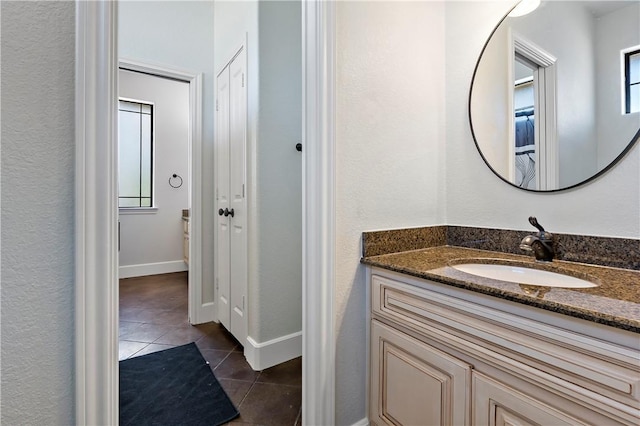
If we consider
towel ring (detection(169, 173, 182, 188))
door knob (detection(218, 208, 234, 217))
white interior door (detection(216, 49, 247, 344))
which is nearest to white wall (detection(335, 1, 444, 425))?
white interior door (detection(216, 49, 247, 344))

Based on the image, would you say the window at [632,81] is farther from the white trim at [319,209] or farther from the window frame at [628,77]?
the white trim at [319,209]

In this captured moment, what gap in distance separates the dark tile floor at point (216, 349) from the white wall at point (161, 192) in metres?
0.67

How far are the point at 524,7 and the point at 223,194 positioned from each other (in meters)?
2.14

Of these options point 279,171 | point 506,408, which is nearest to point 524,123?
point 506,408

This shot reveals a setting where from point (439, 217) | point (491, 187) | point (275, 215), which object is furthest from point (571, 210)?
point (275, 215)

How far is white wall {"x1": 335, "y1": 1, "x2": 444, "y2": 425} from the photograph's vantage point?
121 centimetres

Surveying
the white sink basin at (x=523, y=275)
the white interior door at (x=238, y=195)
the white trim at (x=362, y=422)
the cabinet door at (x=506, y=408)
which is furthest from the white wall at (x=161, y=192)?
the cabinet door at (x=506, y=408)

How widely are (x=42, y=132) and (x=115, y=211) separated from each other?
0.22m

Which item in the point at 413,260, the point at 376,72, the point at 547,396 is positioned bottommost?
the point at 547,396

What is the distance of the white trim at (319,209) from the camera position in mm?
1145

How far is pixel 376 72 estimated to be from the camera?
4.26 ft

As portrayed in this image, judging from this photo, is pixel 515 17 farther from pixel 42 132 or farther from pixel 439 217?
pixel 42 132

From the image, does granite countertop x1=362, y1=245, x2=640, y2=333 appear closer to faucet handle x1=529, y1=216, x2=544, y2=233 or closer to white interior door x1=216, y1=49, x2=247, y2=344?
faucet handle x1=529, y1=216, x2=544, y2=233

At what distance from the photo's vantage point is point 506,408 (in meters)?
0.81
